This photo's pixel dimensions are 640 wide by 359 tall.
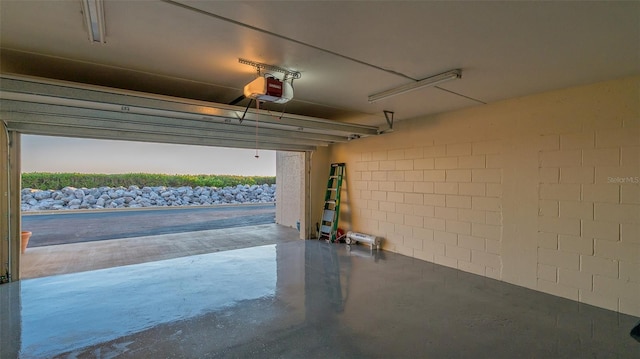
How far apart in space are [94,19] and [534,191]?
4750mm

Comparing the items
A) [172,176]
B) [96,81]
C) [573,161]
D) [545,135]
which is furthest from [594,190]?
[172,176]

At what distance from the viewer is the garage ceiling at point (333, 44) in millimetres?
1850

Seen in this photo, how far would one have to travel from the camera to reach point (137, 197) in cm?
1492

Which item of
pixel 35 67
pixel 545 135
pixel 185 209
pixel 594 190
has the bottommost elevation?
pixel 185 209

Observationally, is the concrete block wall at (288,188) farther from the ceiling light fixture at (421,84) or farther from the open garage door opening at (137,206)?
the ceiling light fixture at (421,84)

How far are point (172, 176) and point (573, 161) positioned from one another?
18.3m

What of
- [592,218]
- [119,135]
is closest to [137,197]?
[119,135]

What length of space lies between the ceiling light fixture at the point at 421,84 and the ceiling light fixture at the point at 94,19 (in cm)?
280

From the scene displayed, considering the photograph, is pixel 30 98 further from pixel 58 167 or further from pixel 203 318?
pixel 58 167

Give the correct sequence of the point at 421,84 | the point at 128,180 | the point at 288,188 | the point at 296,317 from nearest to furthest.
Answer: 1. the point at 296,317
2. the point at 421,84
3. the point at 288,188
4. the point at 128,180

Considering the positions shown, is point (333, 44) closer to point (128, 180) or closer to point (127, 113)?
point (127, 113)

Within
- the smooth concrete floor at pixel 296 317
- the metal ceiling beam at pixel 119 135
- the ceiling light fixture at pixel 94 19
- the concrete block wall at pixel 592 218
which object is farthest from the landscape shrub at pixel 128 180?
the concrete block wall at pixel 592 218

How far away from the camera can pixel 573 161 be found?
3.44 metres

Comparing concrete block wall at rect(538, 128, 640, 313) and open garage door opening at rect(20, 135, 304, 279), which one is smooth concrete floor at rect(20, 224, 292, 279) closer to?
open garage door opening at rect(20, 135, 304, 279)
